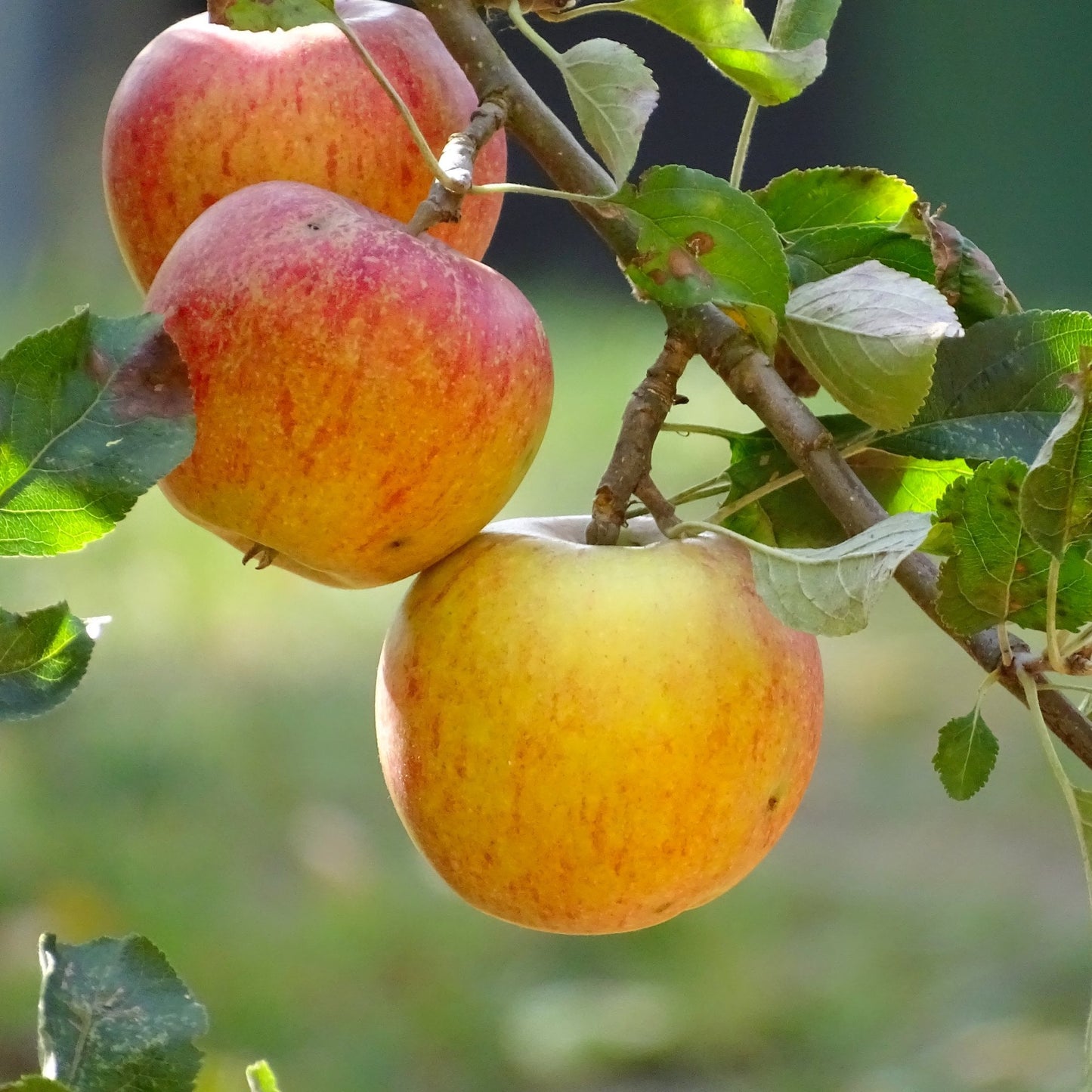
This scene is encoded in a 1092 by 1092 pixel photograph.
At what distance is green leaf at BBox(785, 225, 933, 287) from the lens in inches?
21.5

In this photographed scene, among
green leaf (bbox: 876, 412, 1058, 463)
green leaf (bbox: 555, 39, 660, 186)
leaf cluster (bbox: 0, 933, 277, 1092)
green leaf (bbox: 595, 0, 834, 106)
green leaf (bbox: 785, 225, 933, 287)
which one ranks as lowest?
leaf cluster (bbox: 0, 933, 277, 1092)

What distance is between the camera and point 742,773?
534 millimetres

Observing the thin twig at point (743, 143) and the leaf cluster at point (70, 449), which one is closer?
the leaf cluster at point (70, 449)

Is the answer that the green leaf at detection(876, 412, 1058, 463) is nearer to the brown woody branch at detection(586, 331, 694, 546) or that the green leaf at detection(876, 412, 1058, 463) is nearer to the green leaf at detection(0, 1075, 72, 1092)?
the brown woody branch at detection(586, 331, 694, 546)

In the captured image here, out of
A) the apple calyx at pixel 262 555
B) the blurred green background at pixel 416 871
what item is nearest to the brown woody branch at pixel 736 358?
the apple calyx at pixel 262 555

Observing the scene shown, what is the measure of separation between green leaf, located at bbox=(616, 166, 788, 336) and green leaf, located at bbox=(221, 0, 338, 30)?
12cm

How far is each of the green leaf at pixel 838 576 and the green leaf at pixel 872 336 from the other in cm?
8

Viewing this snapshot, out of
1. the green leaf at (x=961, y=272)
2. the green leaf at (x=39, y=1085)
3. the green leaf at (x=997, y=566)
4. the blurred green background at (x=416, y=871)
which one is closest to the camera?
the green leaf at (x=39, y=1085)

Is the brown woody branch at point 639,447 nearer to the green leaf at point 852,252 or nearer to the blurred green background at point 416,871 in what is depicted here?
the green leaf at point 852,252

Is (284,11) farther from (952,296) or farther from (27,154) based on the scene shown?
(27,154)

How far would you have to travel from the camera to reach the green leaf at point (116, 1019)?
0.40 m

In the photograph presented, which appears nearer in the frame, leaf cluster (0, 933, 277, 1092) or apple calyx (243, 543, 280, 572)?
leaf cluster (0, 933, 277, 1092)

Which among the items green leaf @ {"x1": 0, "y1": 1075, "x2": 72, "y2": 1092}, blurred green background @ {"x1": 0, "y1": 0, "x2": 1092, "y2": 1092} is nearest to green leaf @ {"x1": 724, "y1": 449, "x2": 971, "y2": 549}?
green leaf @ {"x1": 0, "y1": 1075, "x2": 72, "y2": 1092}

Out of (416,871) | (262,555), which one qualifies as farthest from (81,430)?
(416,871)
